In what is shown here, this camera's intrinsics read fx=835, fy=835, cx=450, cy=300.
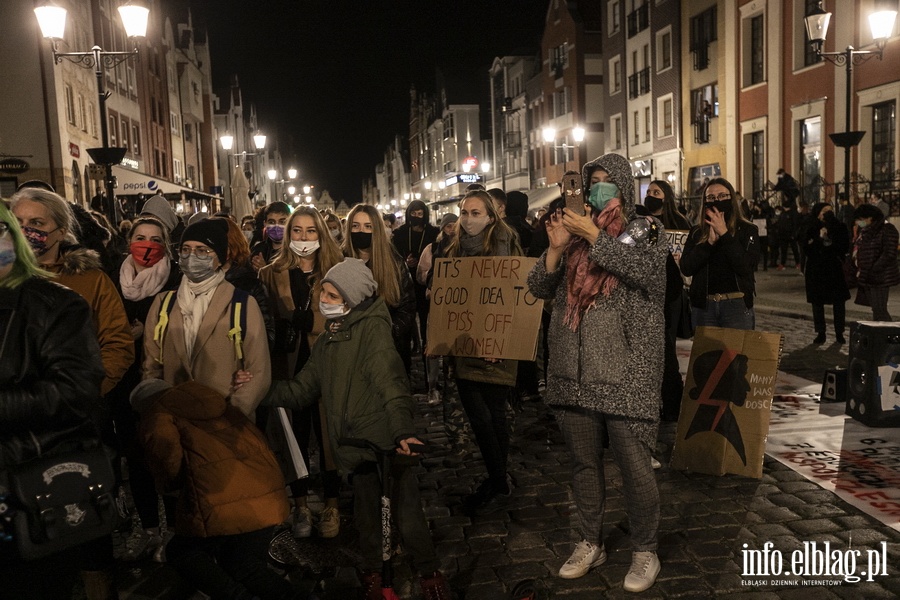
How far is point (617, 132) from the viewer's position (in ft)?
137

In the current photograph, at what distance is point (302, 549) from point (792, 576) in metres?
2.69

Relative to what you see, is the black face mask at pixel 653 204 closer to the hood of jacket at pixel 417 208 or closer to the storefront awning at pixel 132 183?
the hood of jacket at pixel 417 208

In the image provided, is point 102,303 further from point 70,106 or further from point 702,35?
point 702,35

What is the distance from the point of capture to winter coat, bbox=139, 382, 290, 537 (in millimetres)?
3453

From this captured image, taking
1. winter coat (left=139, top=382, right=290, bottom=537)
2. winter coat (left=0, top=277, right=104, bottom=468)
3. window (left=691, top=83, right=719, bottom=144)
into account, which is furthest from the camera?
window (left=691, top=83, right=719, bottom=144)

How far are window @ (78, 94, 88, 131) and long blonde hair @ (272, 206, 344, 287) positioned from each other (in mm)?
26037

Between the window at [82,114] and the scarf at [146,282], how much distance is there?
26266 millimetres

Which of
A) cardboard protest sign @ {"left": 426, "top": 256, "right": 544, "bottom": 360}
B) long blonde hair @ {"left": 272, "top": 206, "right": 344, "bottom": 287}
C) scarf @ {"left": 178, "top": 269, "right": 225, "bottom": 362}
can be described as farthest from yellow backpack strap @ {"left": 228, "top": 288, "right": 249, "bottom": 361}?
cardboard protest sign @ {"left": 426, "top": 256, "right": 544, "bottom": 360}

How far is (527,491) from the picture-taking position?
5.87 meters

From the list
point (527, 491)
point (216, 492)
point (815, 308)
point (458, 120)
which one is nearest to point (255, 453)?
point (216, 492)

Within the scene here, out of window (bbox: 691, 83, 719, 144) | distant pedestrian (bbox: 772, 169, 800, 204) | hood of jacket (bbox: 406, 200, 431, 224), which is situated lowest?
hood of jacket (bbox: 406, 200, 431, 224)

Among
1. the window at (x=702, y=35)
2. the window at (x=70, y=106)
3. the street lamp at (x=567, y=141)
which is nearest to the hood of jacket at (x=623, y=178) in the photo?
the window at (x=70, y=106)

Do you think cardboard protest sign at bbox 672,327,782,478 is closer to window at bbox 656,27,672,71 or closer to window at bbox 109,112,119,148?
window at bbox 656,27,672,71

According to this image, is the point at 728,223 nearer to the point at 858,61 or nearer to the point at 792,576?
the point at 792,576
